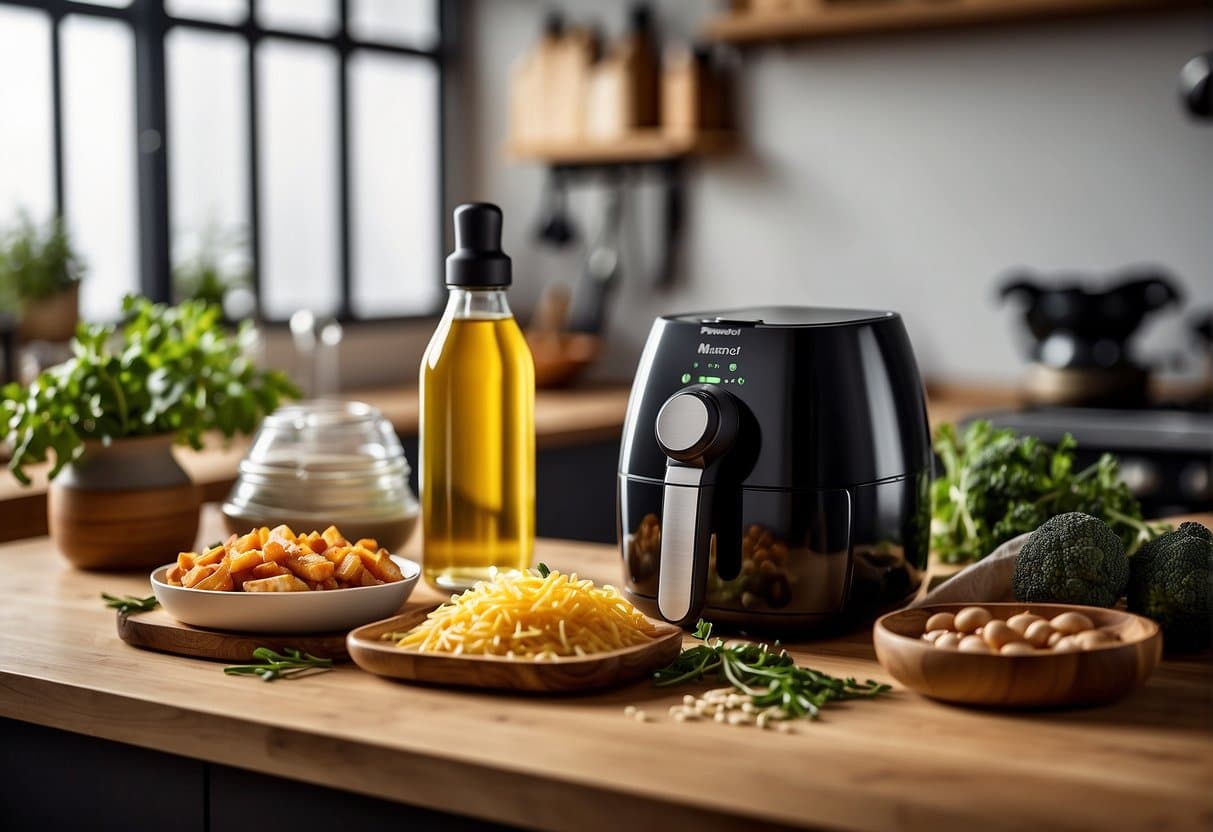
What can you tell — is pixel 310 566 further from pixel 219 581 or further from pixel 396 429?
pixel 396 429

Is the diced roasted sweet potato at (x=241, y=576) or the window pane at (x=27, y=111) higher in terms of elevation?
the window pane at (x=27, y=111)

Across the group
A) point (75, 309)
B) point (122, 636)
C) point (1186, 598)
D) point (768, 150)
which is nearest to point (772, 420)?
point (1186, 598)

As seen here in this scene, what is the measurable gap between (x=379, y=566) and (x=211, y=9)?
9.41ft

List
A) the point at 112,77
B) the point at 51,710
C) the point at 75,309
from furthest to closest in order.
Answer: the point at 112,77, the point at 75,309, the point at 51,710

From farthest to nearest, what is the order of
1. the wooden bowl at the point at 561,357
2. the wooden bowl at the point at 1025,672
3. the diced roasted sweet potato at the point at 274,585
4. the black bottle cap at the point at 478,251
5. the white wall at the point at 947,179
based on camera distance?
the wooden bowl at the point at 561,357, the white wall at the point at 947,179, the black bottle cap at the point at 478,251, the diced roasted sweet potato at the point at 274,585, the wooden bowl at the point at 1025,672

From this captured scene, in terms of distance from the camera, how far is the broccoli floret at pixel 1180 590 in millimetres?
1162

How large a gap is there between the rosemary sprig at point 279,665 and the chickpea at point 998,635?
51 cm

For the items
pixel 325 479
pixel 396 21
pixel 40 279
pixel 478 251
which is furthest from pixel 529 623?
pixel 396 21

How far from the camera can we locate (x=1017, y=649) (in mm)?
998

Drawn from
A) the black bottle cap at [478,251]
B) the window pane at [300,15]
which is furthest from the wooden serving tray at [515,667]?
the window pane at [300,15]

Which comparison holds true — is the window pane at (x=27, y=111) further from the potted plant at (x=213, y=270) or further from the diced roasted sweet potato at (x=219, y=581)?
the diced roasted sweet potato at (x=219, y=581)

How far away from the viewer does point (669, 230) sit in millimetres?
4234

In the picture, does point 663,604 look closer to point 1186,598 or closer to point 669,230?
point 1186,598

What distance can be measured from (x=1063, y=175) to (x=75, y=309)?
2.41 meters
